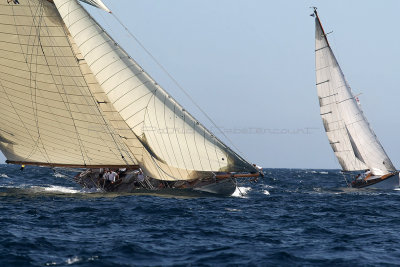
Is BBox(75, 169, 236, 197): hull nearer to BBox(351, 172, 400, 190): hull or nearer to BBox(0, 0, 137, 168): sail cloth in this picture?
BBox(0, 0, 137, 168): sail cloth

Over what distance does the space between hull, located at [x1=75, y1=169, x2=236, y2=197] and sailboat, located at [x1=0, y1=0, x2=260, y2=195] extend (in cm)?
6

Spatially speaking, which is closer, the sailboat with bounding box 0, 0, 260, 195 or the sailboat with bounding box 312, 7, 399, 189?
the sailboat with bounding box 0, 0, 260, 195

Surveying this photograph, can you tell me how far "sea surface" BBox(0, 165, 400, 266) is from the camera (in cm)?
1452

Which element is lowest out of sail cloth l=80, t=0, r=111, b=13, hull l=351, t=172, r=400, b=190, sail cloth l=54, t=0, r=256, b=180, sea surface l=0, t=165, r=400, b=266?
sea surface l=0, t=165, r=400, b=266

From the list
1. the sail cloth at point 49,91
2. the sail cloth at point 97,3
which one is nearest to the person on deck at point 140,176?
the sail cloth at point 49,91

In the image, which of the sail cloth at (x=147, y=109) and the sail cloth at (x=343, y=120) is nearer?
the sail cloth at (x=147, y=109)

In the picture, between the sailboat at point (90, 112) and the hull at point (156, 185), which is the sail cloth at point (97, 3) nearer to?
the sailboat at point (90, 112)

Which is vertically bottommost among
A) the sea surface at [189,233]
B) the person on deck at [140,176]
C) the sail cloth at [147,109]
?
the sea surface at [189,233]

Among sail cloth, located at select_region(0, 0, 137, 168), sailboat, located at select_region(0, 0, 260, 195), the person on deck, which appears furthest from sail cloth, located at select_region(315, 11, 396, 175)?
sail cloth, located at select_region(0, 0, 137, 168)

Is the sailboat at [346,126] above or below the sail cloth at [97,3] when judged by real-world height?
below

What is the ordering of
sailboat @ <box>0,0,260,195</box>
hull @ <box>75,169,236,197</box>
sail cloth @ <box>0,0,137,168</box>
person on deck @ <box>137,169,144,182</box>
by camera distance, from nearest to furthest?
sailboat @ <box>0,0,260,195</box>
sail cloth @ <box>0,0,137,168</box>
hull @ <box>75,169,236,197</box>
person on deck @ <box>137,169,144,182</box>

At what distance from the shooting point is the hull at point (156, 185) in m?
29.4

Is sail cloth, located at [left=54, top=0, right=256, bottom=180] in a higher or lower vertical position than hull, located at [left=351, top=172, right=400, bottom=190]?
higher

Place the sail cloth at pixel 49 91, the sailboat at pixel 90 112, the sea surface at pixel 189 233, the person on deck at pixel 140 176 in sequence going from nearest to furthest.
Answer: the sea surface at pixel 189 233, the sailboat at pixel 90 112, the sail cloth at pixel 49 91, the person on deck at pixel 140 176
